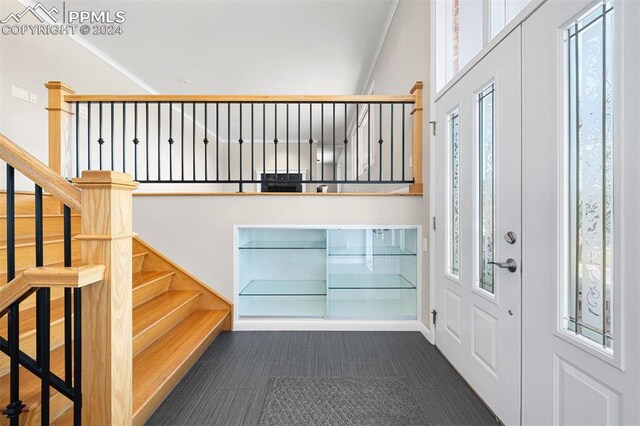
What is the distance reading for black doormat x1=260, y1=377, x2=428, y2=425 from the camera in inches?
63.9

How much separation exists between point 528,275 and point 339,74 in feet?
15.4

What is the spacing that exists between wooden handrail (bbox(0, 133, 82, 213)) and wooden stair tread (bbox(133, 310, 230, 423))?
1.04 metres

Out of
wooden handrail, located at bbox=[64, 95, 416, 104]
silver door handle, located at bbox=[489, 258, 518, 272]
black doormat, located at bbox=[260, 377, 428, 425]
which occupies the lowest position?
black doormat, located at bbox=[260, 377, 428, 425]

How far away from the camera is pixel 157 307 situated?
2443 millimetres

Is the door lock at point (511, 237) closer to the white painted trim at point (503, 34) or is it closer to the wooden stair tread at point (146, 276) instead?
the white painted trim at point (503, 34)

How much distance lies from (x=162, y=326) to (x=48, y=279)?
1.33m

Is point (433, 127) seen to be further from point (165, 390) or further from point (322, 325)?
point (165, 390)

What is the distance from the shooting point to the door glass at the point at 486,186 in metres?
1.75

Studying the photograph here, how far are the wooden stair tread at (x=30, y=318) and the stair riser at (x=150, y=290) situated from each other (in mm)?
490

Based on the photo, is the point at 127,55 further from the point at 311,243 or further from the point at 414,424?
the point at 414,424

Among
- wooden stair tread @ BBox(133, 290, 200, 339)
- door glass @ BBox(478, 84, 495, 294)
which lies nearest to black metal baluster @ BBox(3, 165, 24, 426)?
wooden stair tread @ BBox(133, 290, 200, 339)

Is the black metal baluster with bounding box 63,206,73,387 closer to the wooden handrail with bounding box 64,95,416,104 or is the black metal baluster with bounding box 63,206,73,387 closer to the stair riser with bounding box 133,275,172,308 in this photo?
the stair riser with bounding box 133,275,172,308

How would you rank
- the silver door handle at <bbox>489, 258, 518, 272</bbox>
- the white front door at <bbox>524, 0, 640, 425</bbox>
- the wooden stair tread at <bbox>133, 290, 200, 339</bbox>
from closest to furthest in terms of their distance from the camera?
the white front door at <bbox>524, 0, 640, 425</bbox> < the silver door handle at <bbox>489, 258, 518, 272</bbox> < the wooden stair tread at <bbox>133, 290, 200, 339</bbox>

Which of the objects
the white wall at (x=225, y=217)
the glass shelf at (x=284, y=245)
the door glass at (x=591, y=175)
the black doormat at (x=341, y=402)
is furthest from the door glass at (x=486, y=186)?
the glass shelf at (x=284, y=245)
